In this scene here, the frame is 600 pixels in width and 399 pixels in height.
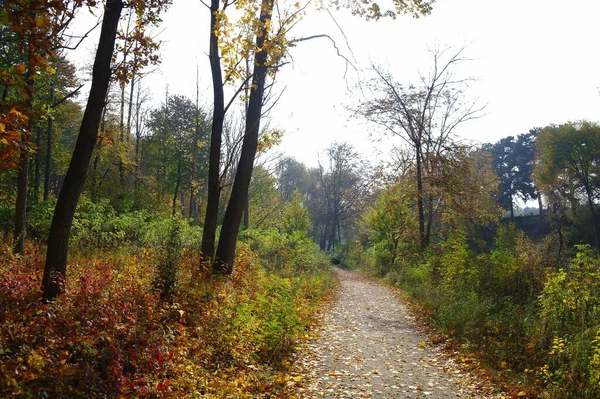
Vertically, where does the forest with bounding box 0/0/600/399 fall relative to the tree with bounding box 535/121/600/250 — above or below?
below

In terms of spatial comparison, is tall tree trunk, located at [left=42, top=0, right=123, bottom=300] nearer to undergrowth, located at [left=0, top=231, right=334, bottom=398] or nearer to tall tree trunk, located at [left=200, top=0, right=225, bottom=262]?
undergrowth, located at [left=0, top=231, right=334, bottom=398]

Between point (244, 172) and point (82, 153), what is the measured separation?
4.99 meters

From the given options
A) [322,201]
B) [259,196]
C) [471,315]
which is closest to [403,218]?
[259,196]

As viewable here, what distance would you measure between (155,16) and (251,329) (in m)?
5.62

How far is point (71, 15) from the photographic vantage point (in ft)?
16.8

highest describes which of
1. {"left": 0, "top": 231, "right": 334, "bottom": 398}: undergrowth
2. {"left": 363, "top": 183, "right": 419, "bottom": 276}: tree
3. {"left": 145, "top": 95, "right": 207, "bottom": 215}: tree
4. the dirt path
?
{"left": 145, "top": 95, "right": 207, "bottom": 215}: tree

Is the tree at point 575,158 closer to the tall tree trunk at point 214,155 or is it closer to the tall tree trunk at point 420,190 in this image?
the tall tree trunk at point 420,190

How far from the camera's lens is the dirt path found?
5.90 m

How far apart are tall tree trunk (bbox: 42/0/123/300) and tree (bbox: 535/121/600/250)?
40263 mm

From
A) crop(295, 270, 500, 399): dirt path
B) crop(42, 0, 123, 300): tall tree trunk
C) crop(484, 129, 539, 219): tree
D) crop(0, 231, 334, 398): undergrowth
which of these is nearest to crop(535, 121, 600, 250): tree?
crop(484, 129, 539, 219): tree

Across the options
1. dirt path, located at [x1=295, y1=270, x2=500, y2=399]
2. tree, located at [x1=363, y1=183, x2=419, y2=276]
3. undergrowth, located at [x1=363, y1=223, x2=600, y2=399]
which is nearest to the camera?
undergrowth, located at [x1=363, y1=223, x2=600, y2=399]

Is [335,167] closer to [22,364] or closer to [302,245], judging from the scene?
[302,245]

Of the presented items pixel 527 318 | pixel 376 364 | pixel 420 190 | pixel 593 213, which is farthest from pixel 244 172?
pixel 593 213

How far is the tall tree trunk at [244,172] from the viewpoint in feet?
33.6
